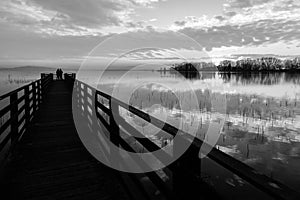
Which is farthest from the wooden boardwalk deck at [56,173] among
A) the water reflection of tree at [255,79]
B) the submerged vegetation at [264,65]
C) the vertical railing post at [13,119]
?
the submerged vegetation at [264,65]

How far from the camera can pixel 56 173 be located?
418 centimetres

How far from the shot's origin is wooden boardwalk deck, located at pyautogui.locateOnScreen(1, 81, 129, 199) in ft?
11.4

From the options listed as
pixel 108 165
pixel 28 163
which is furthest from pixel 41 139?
pixel 108 165

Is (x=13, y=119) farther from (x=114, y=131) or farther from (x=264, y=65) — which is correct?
(x=264, y=65)

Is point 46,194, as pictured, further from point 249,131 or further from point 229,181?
point 249,131

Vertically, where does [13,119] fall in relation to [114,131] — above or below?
above

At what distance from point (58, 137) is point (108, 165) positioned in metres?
2.88

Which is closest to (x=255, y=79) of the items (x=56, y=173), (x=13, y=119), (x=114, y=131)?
(x=114, y=131)

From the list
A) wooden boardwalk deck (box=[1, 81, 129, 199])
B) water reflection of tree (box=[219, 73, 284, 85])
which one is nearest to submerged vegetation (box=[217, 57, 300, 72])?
water reflection of tree (box=[219, 73, 284, 85])

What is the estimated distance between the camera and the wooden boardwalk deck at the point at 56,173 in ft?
11.4

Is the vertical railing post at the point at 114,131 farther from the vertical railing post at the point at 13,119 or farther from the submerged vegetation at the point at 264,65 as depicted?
the submerged vegetation at the point at 264,65

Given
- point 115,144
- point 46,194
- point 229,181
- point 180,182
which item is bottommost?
point 229,181

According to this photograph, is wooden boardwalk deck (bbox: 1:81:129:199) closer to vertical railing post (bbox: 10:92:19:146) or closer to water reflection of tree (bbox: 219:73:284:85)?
vertical railing post (bbox: 10:92:19:146)

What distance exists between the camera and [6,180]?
3822 millimetres
